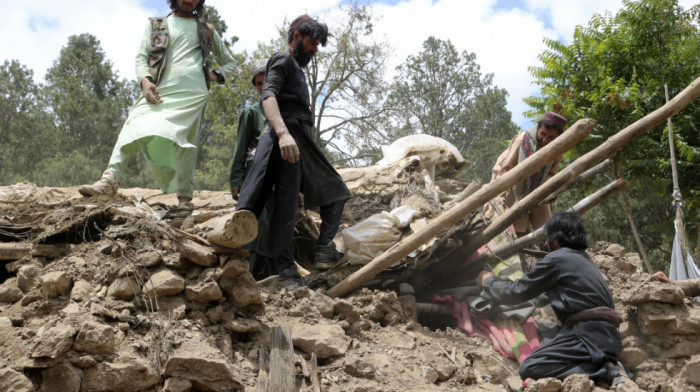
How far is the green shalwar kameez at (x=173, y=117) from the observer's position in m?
4.05

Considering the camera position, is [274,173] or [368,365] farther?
[274,173]

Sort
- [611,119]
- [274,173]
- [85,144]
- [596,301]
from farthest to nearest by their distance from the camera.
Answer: [85,144]
[611,119]
[274,173]
[596,301]

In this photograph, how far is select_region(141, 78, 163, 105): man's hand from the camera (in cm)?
413

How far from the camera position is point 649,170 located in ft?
24.7

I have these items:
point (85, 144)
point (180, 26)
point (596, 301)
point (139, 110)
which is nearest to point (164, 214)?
point (139, 110)

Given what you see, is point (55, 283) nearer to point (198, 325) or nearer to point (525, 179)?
point (198, 325)

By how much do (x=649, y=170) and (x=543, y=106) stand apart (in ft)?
5.74

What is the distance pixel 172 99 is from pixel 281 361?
2.39 m

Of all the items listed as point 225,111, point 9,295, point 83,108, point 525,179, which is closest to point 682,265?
point 525,179

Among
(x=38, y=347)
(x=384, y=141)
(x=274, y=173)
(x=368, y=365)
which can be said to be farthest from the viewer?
(x=384, y=141)

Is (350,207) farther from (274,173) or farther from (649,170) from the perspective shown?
A: (649,170)

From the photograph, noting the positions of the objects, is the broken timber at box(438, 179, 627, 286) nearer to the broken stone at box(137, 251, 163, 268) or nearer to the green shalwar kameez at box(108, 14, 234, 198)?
the green shalwar kameez at box(108, 14, 234, 198)

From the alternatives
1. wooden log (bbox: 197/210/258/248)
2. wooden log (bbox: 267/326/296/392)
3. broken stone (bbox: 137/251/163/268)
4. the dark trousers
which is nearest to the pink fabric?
the dark trousers

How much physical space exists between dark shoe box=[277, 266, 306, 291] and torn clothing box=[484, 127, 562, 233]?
87.5 inches
